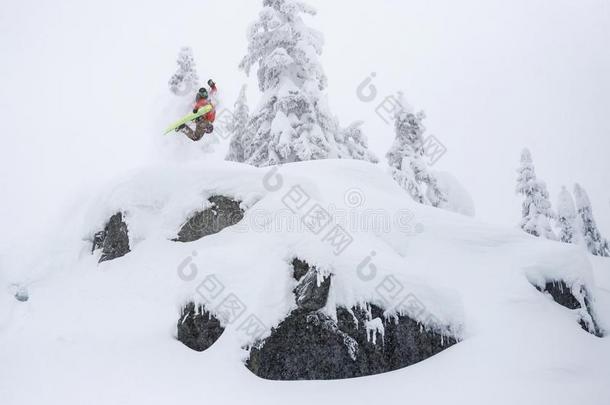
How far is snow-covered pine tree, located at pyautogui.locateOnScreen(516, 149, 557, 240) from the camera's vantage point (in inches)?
966

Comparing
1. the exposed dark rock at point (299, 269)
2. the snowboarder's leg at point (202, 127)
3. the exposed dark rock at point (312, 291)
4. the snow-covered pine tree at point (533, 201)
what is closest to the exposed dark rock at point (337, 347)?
the exposed dark rock at point (312, 291)

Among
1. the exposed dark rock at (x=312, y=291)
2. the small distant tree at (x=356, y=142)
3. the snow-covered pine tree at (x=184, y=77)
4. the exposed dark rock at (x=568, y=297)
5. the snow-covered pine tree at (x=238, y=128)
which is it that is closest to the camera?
the exposed dark rock at (x=312, y=291)

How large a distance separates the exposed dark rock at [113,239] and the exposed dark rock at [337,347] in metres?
4.96

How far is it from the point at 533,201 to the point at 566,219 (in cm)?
511

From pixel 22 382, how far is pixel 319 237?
5.36 m

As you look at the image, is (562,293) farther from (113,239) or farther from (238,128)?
(238,128)

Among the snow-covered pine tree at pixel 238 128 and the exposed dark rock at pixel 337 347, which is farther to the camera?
the snow-covered pine tree at pixel 238 128

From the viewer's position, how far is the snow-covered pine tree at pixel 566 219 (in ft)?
91.1

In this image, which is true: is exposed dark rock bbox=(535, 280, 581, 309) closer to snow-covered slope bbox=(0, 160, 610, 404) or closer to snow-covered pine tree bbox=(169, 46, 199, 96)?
snow-covered slope bbox=(0, 160, 610, 404)

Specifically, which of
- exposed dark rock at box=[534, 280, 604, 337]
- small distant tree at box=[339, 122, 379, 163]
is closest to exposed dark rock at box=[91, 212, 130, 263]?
exposed dark rock at box=[534, 280, 604, 337]

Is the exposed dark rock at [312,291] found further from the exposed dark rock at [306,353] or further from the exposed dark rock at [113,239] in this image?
the exposed dark rock at [113,239]

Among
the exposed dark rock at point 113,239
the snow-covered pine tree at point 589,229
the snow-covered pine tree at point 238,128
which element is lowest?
the snow-covered pine tree at point 589,229

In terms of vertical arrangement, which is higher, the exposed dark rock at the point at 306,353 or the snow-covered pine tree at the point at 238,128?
the snow-covered pine tree at the point at 238,128

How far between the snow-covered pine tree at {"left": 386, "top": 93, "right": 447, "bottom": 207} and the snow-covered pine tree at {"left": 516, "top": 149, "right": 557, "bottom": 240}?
768 centimetres
